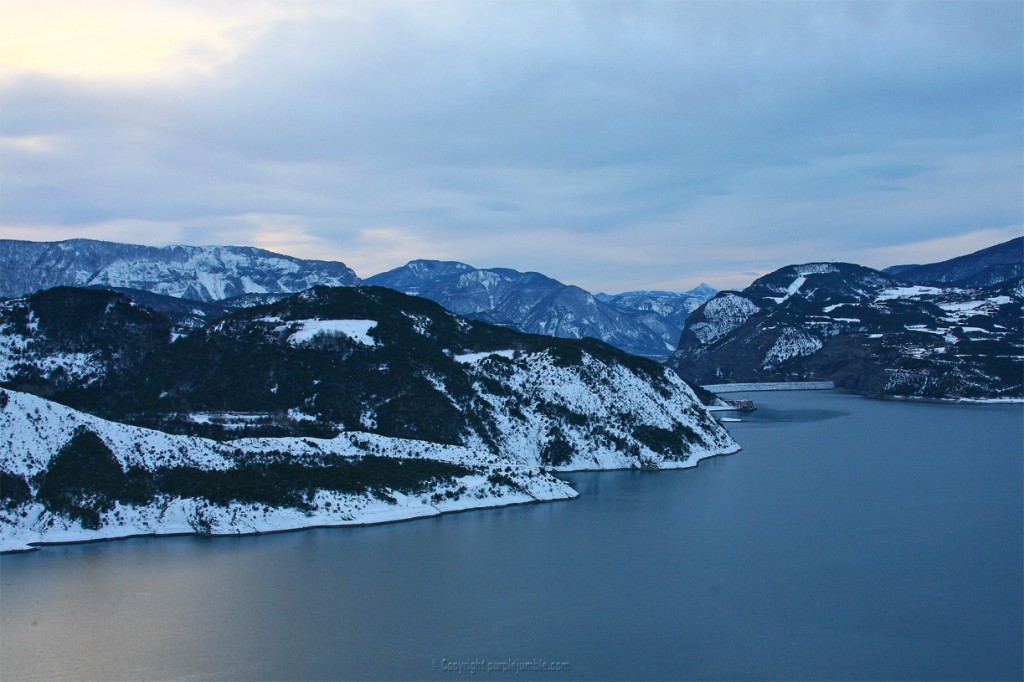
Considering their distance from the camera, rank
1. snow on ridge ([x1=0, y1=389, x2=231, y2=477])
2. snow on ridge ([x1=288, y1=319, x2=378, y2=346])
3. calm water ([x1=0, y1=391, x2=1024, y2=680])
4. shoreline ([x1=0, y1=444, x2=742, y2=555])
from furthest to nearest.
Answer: snow on ridge ([x1=288, y1=319, x2=378, y2=346]) < snow on ridge ([x1=0, y1=389, x2=231, y2=477]) < shoreline ([x1=0, y1=444, x2=742, y2=555]) < calm water ([x1=0, y1=391, x2=1024, y2=680])

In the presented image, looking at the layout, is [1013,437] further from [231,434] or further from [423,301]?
[231,434]

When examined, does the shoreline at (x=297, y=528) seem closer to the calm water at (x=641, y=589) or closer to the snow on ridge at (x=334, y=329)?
the calm water at (x=641, y=589)

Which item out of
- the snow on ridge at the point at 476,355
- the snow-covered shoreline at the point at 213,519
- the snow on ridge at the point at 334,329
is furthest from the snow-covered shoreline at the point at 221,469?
the snow on ridge at the point at 334,329

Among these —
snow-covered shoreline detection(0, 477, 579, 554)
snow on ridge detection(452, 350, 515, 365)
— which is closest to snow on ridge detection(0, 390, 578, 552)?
snow-covered shoreline detection(0, 477, 579, 554)

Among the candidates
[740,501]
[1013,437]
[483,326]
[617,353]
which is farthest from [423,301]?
[1013,437]

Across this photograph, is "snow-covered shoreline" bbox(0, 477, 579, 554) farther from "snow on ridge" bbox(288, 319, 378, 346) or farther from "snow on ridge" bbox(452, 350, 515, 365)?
"snow on ridge" bbox(288, 319, 378, 346)

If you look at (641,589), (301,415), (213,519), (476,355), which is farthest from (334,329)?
(641,589)
